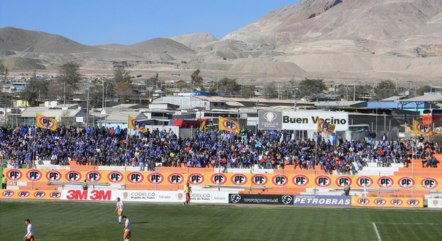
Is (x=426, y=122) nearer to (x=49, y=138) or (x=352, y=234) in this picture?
(x=49, y=138)

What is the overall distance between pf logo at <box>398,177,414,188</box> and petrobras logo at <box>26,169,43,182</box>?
29.3 metres

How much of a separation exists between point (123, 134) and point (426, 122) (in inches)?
1284

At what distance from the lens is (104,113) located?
115938mm

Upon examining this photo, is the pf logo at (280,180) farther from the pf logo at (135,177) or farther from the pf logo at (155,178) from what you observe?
the pf logo at (135,177)

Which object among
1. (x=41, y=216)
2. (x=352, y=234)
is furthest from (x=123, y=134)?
(x=352, y=234)

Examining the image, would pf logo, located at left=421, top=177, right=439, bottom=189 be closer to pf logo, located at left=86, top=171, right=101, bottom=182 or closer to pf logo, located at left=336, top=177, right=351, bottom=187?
pf logo, located at left=336, top=177, right=351, bottom=187

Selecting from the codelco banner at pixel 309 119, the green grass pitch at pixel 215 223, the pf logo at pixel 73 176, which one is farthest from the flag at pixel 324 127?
the pf logo at pixel 73 176

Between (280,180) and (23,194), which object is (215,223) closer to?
(280,180)

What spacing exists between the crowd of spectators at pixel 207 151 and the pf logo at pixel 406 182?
18.2 feet

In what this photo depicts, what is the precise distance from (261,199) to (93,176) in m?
16.1

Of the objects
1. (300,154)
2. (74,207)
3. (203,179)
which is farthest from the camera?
(300,154)

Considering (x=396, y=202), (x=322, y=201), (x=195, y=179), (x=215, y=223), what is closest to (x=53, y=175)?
(x=195, y=179)

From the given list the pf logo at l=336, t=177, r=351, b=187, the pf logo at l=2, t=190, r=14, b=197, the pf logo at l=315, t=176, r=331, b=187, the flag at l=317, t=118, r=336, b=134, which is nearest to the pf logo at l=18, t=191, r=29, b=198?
the pf logo at l=2, t=190, r=14, b=197

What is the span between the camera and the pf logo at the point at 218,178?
220 feet
